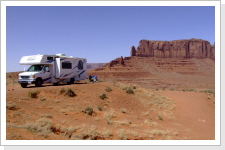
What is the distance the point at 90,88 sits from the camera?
1664 cm

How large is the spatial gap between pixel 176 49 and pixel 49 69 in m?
109

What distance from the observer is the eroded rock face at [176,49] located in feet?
367

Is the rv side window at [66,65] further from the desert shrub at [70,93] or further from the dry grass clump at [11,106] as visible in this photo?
the dry grass clump at [11,106]

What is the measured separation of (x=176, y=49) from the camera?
11650cm

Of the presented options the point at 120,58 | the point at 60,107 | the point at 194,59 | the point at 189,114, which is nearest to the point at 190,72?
the point at 194,59

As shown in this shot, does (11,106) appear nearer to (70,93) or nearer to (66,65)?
(70,93)

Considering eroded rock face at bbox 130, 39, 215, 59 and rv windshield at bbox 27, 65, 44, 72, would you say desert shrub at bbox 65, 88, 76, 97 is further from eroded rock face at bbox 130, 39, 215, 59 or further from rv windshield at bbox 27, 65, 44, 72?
eroded rock face at bbox 130, 39, 215, 59

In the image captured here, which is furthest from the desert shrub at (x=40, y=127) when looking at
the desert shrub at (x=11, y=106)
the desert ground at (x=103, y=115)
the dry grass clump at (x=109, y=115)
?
the dry grass clump at (x=109, y=115)

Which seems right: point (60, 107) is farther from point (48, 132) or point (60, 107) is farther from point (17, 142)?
point (17, 142)

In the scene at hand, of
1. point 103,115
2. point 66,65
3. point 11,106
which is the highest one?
point 66,65

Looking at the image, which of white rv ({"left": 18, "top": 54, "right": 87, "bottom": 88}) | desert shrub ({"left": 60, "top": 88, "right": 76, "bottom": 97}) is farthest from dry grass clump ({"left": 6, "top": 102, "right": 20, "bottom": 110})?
white rv ({"left": 18, "top": 54, "right": 87, "bottom": 88})

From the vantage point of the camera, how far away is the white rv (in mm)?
15945

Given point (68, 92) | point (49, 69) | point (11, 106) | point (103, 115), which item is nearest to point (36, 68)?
point (49, 69)

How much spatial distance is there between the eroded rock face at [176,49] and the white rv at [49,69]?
92374mm
